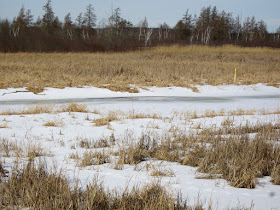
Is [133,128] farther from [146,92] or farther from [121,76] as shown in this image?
[121,76]

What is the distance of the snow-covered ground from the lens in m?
3.60

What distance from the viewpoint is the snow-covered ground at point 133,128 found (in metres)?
3.60

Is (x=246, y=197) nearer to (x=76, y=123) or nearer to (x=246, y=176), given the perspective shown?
(x=246, y=176)

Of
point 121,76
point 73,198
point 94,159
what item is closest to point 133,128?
point 94,159

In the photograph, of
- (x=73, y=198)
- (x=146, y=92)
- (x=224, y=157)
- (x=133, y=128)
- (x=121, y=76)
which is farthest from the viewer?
(x=121, y=76)

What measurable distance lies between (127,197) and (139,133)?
163 inches

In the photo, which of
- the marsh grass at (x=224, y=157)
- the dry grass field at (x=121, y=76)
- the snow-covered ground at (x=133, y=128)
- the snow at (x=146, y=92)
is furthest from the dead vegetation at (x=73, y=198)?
the dry grass field at (x=121, y=76)

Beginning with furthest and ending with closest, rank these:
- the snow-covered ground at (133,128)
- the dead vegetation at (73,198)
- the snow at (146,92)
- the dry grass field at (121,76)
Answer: the dry grass field at (121,76) < the snow at (146,92) < the snow-covered ground at (133,128) < the dead vegetation at (73,198)

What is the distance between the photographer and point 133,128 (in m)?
7.60

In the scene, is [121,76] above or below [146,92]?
above

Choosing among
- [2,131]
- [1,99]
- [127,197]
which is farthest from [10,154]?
[1,99]

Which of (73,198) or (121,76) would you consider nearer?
(73,198)

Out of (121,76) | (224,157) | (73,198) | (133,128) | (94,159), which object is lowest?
(133,128)

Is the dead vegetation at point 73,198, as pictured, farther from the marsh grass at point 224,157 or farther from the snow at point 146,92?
the snow at point 146,92
